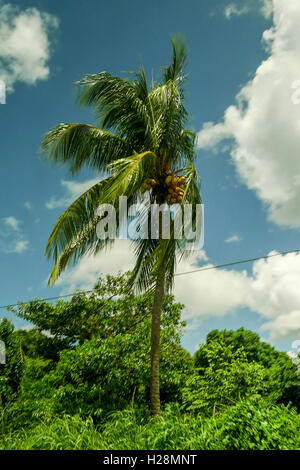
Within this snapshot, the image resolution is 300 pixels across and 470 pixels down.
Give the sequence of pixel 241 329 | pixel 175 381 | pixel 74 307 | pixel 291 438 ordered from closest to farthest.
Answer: pixel 291 438 < pixel 175 381 < pixel 74 307 < pixel 241 329

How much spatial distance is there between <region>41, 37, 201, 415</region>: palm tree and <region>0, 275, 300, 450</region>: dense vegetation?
1498 mm

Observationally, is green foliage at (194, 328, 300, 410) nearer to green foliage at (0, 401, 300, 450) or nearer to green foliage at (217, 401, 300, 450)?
green foliage at (0, 401, 300, 450)

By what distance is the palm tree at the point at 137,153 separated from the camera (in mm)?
8117

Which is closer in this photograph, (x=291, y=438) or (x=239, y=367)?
(x=291, y=438)

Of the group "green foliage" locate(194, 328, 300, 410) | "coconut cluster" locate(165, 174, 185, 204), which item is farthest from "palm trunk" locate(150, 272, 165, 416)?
"green foliage" locate(194, 328, 300, 410)

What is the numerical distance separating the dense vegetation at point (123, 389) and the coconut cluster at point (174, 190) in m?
3.91

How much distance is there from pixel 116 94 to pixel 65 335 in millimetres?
9811

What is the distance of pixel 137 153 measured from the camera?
27.9 ft

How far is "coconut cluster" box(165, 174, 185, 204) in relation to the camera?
8.35 m

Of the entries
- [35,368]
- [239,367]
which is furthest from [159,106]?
[35,368]

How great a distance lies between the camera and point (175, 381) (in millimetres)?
10086

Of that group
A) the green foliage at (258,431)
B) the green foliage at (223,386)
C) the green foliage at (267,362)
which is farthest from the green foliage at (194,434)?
the green foliage at (267,362)

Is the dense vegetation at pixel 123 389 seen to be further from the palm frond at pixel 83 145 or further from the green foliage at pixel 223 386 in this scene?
the palm frond at pixel 83 145

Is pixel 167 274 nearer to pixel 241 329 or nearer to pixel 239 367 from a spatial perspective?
pixel 239 367
